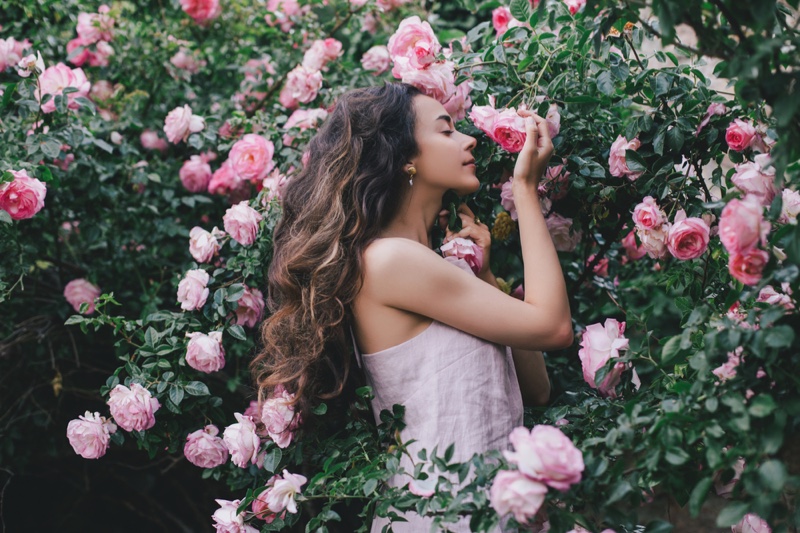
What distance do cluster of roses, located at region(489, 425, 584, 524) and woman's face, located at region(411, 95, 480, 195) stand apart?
89 centimetres

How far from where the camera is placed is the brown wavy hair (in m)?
1.96

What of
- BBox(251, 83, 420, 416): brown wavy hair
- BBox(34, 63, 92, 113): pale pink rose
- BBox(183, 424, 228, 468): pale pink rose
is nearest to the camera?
BBox(251, 83, 420, 416): brown wavy hair

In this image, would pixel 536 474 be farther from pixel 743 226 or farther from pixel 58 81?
pixel 58 81

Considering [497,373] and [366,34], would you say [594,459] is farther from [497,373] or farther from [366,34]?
[366,34]

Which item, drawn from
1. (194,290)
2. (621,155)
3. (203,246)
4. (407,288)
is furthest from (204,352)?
(621,155)

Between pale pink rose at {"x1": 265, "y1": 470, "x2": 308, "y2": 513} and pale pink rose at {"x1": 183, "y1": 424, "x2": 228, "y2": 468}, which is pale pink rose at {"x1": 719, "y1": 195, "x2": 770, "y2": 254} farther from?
pale pink rose at {"x1": 183, "y1": 424, "x2": 228, "y2": 468}

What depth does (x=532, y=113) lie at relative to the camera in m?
2.00

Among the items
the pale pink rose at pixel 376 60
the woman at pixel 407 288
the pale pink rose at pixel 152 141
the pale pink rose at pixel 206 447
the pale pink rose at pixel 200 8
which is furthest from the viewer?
the pale pink rose at pixel 200 8

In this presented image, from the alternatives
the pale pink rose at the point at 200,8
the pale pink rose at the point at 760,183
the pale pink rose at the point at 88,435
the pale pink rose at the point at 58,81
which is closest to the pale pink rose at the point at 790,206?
the pale pink rose at the point at 760,183

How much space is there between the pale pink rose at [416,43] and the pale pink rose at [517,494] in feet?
3.87

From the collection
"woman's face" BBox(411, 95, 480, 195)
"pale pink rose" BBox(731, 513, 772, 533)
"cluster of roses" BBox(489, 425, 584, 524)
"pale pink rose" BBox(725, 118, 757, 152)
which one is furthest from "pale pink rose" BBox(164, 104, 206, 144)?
"pale pink rose" BBox(731, 513, 772, 533)

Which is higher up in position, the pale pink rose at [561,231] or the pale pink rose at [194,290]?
the pale pink rose at [561,231]

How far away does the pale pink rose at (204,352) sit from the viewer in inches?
83.6

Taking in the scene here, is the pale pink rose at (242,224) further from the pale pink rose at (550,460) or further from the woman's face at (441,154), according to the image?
the pale pink rose at (550,460)
